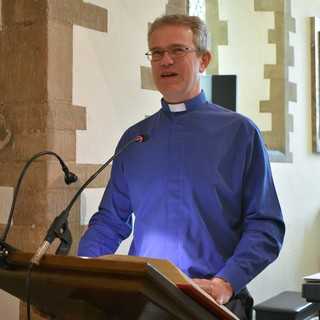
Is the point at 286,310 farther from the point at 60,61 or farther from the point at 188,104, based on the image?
the point at 60,61

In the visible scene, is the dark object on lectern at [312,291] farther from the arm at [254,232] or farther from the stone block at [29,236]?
the stone block at [29,236]

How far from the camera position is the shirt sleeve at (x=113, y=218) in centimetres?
223

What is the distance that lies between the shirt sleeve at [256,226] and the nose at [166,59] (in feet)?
1.17

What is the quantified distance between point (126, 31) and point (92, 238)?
1.16 metres

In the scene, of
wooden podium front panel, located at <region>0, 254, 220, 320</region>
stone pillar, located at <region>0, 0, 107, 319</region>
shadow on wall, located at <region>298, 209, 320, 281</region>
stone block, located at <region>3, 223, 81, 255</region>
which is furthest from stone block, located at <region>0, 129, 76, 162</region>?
shadow on wall, located at <region>298, 209, 320, 281</region>

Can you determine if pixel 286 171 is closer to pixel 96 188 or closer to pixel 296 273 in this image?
pixel 296 273

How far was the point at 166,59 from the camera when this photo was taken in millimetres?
2176

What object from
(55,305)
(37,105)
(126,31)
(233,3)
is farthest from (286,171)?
(55,305)

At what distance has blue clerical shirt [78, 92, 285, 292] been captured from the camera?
6.66 feet

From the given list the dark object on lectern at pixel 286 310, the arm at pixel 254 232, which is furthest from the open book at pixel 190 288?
the dark object on lectern at pixel 286 310

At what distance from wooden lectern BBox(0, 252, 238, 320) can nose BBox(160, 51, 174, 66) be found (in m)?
0.91

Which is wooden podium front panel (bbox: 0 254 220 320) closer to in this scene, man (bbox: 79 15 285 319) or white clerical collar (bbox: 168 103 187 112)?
man (bbox: 79 15 285 319)

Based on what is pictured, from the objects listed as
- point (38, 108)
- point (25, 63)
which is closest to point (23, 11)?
point (25, 63)

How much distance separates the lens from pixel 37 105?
2652 mm
